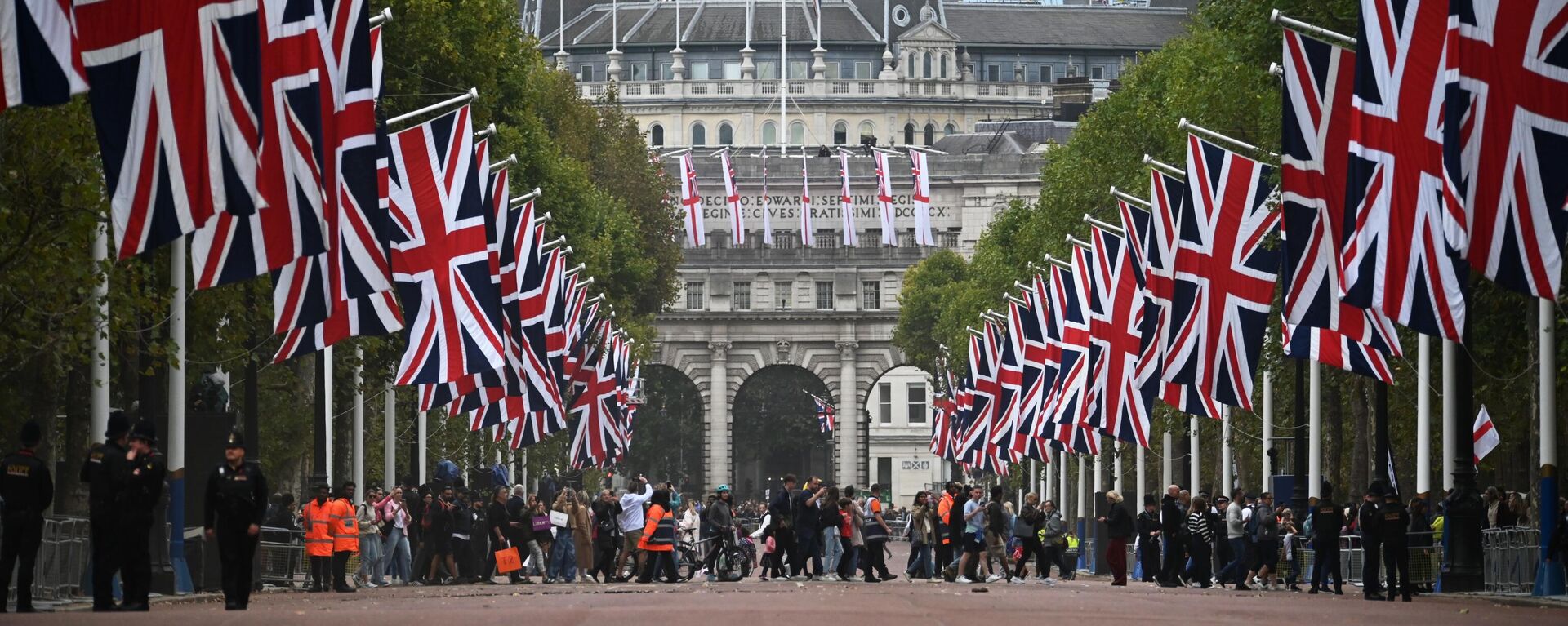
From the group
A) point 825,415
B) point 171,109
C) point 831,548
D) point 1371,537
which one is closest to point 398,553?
point 831,548

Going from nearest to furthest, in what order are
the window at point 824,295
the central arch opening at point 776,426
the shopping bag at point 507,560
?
the shopping bag at point 507,560
the window at point 824,295
the central arch opening at point 776,426

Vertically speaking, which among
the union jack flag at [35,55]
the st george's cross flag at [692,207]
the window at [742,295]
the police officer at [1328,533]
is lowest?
the police officer at [1328,533]

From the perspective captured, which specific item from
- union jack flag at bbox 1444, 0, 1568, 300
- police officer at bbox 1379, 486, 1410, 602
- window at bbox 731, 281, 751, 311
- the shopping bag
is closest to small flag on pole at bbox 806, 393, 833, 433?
window at bbox 731, 281, 751, 311

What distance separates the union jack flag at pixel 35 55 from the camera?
76.2 ft

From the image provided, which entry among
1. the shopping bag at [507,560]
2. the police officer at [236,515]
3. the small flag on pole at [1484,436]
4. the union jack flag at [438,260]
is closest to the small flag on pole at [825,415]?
the shopping bag at [507,560]

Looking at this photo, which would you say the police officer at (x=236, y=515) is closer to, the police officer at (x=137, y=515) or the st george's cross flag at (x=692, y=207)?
the police officer at (x=137, y=515)

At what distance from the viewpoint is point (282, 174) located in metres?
27.4

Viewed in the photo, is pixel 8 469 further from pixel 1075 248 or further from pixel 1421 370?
pixel 1075 248

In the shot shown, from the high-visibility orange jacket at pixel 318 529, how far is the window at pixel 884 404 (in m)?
132

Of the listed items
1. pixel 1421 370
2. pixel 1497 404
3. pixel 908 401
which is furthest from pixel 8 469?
pixel 908 401

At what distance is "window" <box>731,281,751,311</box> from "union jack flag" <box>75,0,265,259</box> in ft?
433

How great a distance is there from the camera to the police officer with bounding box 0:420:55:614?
2562cm

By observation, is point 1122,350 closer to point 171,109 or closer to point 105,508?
point 105,508

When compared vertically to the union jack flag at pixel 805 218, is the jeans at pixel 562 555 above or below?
below
